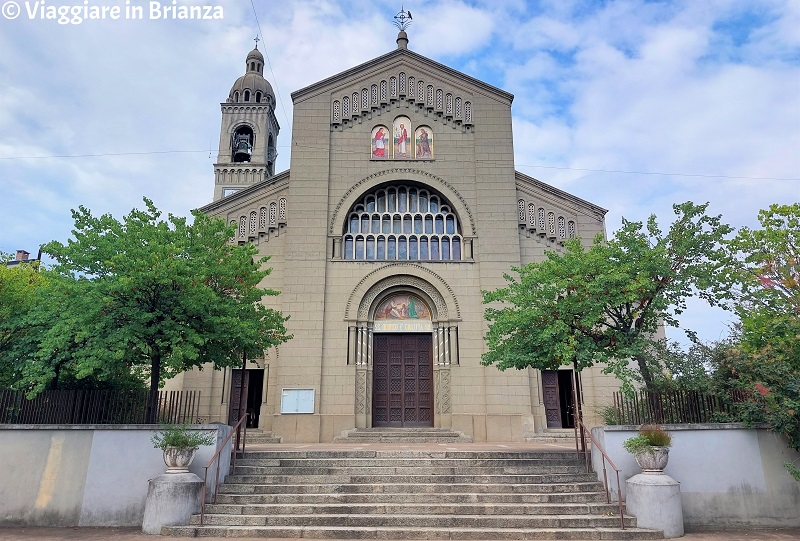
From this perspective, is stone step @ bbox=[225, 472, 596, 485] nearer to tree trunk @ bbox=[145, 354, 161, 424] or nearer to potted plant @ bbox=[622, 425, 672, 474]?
potted plant @ bbox=[622, 425, 672, 474]

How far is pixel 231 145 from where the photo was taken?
4622 centimetres

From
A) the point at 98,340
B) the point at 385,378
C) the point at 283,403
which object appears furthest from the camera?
the point at 385,378

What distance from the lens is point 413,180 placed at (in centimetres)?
2353

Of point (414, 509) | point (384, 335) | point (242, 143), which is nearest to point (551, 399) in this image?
point (384, 335)

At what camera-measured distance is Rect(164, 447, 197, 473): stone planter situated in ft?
35.2

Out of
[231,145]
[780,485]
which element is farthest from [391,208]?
[231,145]

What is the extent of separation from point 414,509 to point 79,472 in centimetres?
708

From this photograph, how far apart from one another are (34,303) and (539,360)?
13866mm

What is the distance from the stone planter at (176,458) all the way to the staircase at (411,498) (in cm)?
98

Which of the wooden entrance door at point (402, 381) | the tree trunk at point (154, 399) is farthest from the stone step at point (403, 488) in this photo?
the wooden entrance door at point (402, 381)

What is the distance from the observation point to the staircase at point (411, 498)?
9.82m

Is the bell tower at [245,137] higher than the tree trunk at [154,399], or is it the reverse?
the bell tower at [245,137]

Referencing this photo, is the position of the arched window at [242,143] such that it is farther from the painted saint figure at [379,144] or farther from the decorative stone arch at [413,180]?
Answer: the decorative stone arch at [413,180]

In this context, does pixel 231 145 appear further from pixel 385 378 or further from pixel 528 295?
pixel 528 295
